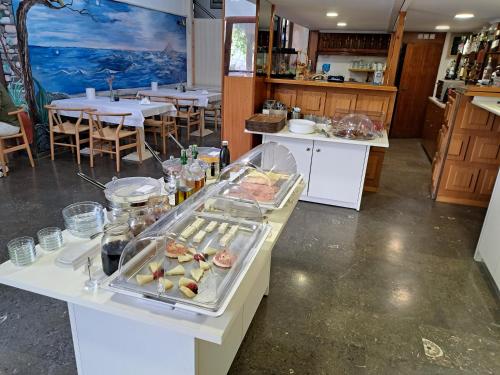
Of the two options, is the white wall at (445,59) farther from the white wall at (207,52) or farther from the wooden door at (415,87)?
the white wall at (207,52)

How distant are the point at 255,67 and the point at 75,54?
337cm

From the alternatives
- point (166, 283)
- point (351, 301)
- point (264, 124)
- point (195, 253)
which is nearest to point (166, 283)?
point (166, 283)

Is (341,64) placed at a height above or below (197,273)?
above

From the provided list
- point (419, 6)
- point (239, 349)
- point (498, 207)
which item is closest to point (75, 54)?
point (419, 6)

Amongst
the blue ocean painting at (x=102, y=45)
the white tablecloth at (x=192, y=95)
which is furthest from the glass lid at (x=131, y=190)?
the white tablecloth at (x=192, y=95)

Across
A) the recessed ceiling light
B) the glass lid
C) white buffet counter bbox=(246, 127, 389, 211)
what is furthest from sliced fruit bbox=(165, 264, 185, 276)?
the recessed ceiling light

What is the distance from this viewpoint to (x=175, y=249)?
4.51 feet

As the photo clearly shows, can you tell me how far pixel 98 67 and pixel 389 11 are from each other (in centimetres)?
469

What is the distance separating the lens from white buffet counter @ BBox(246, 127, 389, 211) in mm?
3676

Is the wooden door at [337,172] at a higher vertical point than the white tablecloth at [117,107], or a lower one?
lower

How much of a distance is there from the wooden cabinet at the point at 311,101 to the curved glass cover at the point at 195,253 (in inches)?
119

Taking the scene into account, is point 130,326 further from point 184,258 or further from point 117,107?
point 117,107

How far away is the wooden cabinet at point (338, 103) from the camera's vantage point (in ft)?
14.2

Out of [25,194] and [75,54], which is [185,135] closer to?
[75,54]
